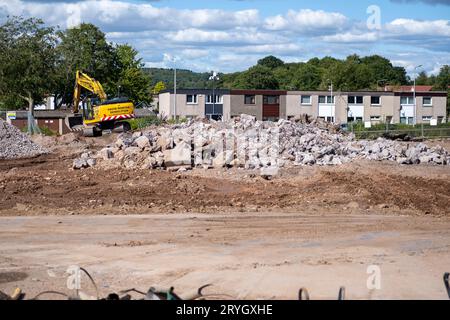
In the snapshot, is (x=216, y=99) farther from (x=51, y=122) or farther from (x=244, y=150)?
(x=244, y=150)

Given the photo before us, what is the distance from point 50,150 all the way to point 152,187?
15.1 m

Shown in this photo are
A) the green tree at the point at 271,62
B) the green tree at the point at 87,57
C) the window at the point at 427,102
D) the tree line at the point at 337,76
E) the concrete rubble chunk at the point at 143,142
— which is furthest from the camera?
the green tree at the point at 271,62

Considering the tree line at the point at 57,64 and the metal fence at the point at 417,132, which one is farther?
the tree line at the point at 57,64

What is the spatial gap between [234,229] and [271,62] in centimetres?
13724

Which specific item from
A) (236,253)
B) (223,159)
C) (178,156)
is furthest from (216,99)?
(236,253)

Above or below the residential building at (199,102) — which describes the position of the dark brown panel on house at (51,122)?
below

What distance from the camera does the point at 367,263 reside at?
499 inches

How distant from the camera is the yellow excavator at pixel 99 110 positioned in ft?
133

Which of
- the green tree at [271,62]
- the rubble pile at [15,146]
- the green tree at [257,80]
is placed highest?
the green tree at [271,62]

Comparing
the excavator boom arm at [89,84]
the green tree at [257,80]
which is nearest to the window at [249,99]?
the green tree at [257,80]

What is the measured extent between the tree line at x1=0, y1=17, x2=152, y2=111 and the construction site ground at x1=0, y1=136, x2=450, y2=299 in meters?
28.6

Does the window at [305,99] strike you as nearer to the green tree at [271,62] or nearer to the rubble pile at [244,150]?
the rubble pile at [244,150]

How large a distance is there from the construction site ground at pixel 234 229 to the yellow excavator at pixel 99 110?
12515 millimetres
